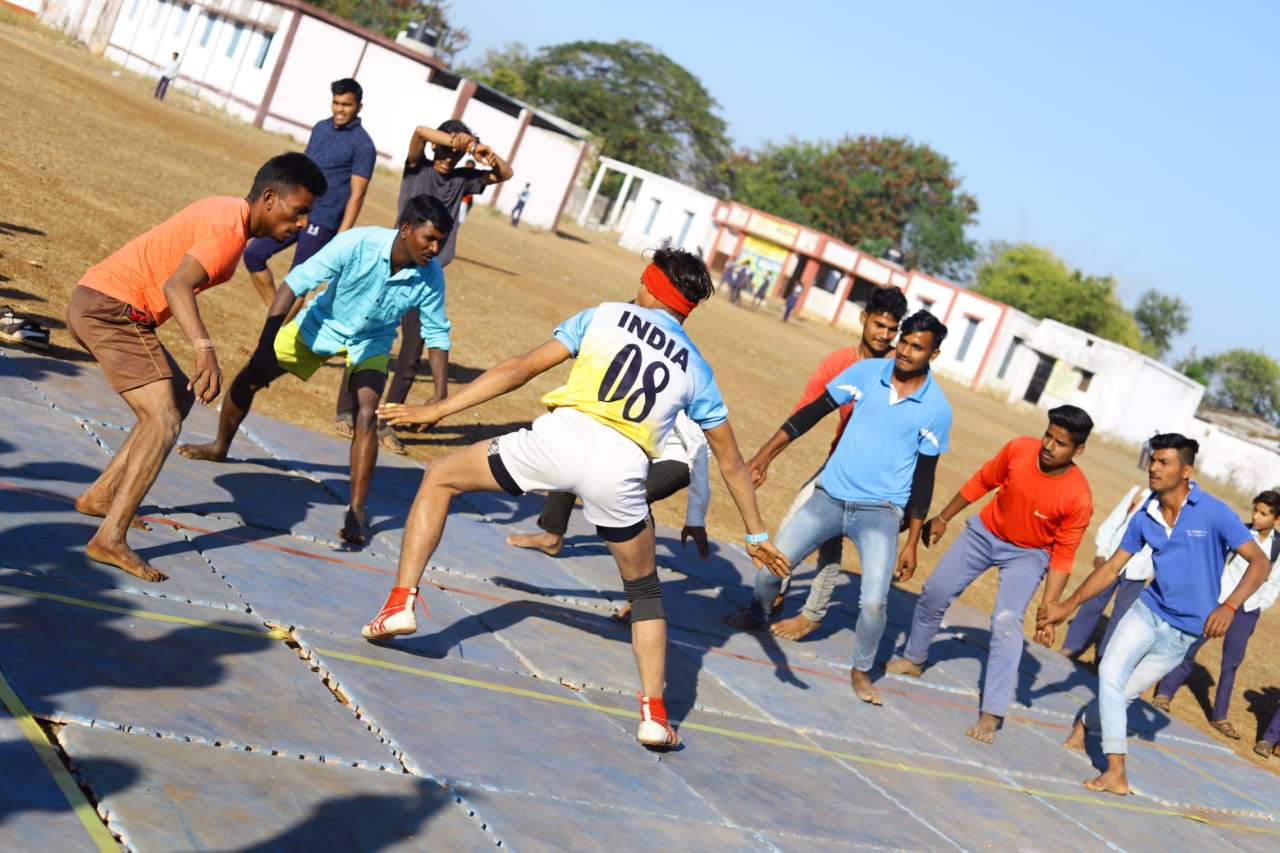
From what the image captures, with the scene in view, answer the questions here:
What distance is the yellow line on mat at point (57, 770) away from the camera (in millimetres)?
3355

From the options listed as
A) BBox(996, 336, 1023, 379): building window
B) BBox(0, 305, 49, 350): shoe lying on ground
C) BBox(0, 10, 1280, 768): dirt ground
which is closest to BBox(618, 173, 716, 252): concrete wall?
BBox(996, 336, 1023, 379): building window

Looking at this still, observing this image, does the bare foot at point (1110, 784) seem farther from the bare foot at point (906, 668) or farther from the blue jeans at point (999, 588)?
the bare foot at point (906, 668)

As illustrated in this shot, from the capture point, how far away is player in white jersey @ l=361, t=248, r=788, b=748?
5176 millimetres

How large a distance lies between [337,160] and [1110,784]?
6924mm

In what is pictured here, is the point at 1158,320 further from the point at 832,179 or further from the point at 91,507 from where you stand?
the point at 91,507

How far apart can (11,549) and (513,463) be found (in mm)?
1932

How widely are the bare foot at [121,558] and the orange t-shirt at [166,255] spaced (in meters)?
0.96

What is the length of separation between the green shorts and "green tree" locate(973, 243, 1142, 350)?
71.8 metres

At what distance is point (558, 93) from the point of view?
75.4 metres

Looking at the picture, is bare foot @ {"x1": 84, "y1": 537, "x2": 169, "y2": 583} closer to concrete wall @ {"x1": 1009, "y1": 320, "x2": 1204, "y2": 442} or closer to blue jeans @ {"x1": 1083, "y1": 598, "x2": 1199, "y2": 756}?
blue jeans @ {"x1": 1083, "y1": 598, "x2": 1199, "y2": 756}

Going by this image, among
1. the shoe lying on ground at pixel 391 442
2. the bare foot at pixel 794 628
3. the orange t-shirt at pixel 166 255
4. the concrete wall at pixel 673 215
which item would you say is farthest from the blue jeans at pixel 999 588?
the concrete wall at pixel 673 215

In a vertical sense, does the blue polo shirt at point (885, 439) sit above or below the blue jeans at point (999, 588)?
above

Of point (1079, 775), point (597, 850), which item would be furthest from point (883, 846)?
point (1079, 775)

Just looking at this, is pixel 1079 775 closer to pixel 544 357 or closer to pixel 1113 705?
pixel 1113 705
